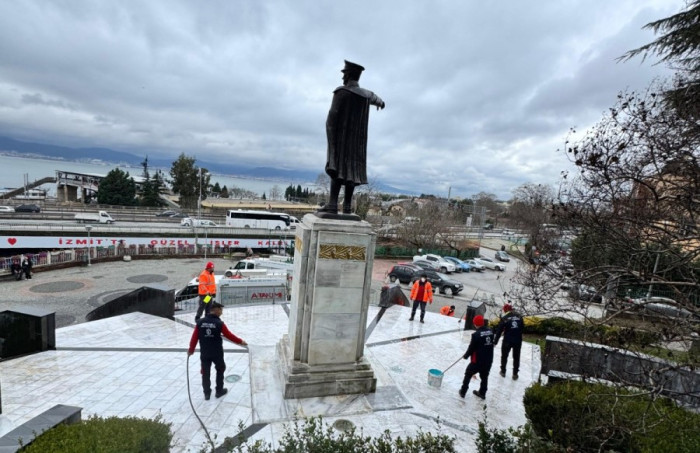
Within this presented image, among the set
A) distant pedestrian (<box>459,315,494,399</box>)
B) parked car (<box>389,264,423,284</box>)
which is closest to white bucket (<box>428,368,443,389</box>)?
distant pedestrian (<box>459,315,494,399</box>)

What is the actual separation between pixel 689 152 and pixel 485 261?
95.6 feet

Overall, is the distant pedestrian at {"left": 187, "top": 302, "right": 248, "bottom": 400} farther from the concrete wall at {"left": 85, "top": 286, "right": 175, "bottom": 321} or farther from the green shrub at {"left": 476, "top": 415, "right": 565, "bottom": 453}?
the concrete wall at {"left": 85, "top": 286, "right": 175, "bottom": 321}

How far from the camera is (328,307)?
6.14m

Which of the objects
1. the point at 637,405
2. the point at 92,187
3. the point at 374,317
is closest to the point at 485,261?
the point at 374,317

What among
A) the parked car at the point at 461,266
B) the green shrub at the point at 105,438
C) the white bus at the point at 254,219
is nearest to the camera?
the green shrub at the point at 105,438

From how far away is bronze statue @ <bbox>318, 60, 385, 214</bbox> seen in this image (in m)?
6.27

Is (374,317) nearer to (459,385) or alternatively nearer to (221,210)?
(459,385)

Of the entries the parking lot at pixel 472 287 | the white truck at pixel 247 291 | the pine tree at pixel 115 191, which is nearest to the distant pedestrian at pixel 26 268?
the white truck at pixel 247 291

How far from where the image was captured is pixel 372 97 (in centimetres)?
634

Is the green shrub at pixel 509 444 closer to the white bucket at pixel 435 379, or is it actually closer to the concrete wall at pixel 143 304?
the white bucket at pixel 435 379

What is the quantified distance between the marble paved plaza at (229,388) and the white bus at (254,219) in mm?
27788

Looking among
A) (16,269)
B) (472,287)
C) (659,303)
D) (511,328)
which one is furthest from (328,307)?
(16,269)

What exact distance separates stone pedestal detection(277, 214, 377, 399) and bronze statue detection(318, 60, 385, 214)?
2.14 feet

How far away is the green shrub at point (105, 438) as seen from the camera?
3467 mm
